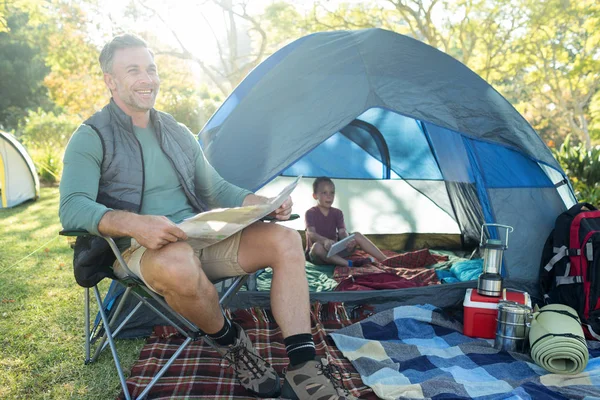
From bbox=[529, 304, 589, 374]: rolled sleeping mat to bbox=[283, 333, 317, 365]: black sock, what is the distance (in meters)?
0.99

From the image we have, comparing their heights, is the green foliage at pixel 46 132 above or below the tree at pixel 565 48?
below

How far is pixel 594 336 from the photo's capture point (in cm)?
243

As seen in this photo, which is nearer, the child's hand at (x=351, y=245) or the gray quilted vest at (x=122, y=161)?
the gray quilted vest at (x=122, y=161)

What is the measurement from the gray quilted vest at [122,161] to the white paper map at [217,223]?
0.41 meters

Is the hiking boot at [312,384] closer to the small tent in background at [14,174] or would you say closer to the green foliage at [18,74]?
the small tent in background at [14,174]

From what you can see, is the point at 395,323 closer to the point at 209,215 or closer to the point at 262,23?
the point at 209,215

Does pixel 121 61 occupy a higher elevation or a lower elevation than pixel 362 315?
higher

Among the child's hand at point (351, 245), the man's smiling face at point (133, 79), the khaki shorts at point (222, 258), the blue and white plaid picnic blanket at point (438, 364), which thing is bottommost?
the blue and white plaid picnic blanket at point (438, 364)

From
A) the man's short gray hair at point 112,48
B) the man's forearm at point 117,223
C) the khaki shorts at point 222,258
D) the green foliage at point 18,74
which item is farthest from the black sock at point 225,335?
the green foliage at point 18,74

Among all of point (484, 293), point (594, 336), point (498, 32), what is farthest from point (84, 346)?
point (498, 32)

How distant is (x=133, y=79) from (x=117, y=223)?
638 millimetres

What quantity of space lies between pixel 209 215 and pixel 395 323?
1214 mm

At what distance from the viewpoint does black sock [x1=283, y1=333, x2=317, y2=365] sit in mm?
1732

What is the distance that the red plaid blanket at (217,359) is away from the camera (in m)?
2.00
